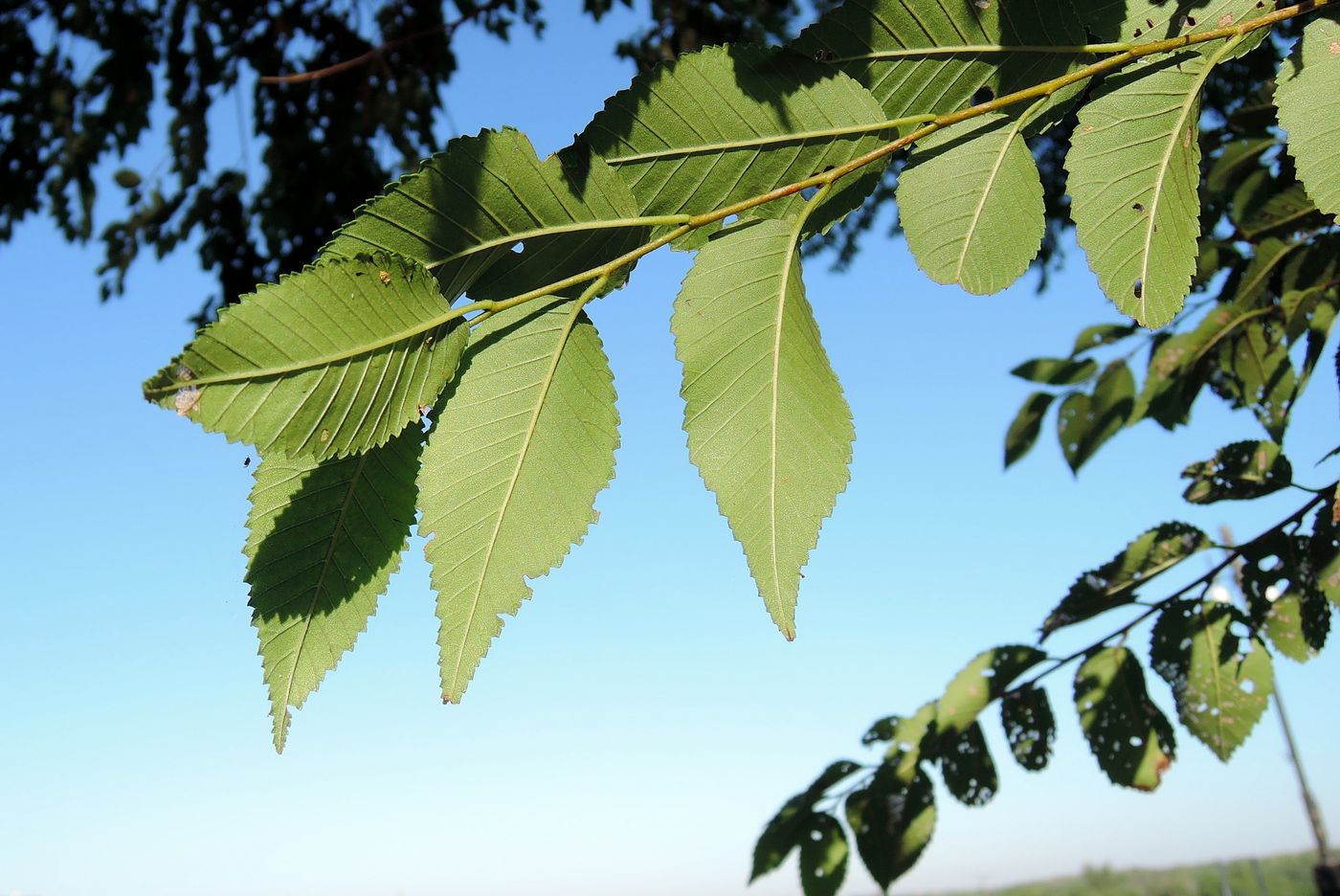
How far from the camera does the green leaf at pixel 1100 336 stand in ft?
6.05

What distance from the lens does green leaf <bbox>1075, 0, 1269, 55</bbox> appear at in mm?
648

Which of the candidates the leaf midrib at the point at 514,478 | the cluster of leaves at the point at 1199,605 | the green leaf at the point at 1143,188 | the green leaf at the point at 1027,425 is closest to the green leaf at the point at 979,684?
the cluster of leaves at the point at 1199,605

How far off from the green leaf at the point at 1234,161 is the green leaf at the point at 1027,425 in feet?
1.66

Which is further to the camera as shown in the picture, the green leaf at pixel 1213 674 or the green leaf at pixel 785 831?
the green leaf at pixel 785 831

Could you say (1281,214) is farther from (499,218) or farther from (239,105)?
(239,105)

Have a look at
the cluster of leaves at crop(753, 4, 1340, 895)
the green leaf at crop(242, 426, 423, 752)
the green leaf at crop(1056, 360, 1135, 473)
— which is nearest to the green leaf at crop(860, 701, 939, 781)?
the cluster of leaves at crop(753, 4, 1340, 895)

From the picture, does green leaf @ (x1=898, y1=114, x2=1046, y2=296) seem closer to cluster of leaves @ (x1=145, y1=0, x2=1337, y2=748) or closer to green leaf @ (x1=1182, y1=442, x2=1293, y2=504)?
cluster of leaves @ (x1=145, y1=0, x2=1337, y2=748)

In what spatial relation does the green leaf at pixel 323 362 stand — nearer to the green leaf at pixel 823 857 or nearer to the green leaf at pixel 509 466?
the green leaf at pixel 509 466

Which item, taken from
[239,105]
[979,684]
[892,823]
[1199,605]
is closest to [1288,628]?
[1199,605]

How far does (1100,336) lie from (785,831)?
3.46 feet

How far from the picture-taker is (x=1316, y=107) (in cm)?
→ 61

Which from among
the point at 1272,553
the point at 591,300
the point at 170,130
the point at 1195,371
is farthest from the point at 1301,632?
the point at 170,130

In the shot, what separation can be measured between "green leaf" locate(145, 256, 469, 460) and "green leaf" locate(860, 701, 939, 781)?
1104 millimetres

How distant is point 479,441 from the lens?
0.61m
